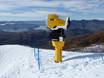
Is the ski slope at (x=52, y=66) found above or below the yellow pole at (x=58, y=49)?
below

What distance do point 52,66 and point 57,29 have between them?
145 centimetres

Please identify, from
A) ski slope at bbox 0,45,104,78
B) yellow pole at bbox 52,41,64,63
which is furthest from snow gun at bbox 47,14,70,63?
ski slope at bbox 0,45,104,78

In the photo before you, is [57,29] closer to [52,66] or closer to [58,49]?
[58,49]

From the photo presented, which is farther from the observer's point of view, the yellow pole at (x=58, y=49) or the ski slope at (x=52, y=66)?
the yellow pole at (x=58, y=49)

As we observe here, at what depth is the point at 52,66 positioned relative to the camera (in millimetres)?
14148

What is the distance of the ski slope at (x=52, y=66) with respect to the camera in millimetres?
13266

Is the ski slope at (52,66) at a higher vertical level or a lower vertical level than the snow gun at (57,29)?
lower

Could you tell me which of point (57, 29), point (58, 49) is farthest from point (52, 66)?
point (57, 29)

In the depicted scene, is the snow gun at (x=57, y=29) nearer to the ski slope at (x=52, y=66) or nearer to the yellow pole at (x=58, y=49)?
the yellow pole at (x=58, y=49)

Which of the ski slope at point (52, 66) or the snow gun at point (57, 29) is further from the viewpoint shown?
the snow gun at point (57, 29)

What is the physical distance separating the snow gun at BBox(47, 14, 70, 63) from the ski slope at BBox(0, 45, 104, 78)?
1.90 ft

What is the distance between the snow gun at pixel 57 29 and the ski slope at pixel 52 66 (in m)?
0.58

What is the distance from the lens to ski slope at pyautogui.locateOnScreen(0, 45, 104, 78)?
13.3 metres

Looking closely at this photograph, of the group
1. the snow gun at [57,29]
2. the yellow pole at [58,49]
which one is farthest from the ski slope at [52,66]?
the snow gun at [57,29]
